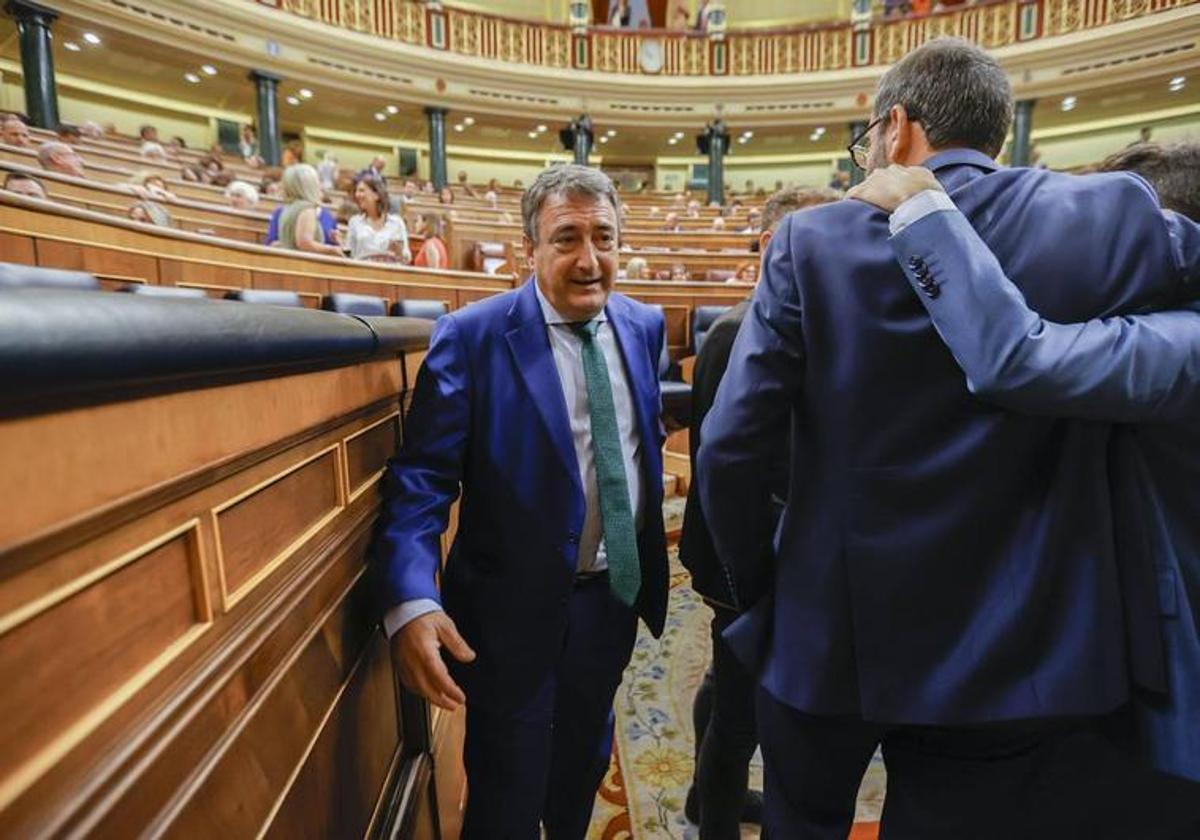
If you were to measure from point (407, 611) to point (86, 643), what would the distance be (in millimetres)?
437

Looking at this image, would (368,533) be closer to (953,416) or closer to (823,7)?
(953,416)

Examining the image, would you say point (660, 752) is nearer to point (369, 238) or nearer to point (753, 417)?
point (753, 417)

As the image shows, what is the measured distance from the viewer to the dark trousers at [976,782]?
2.44 ft

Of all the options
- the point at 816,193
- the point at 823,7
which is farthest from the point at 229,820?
the point at 823,7

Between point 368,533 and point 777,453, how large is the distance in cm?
63


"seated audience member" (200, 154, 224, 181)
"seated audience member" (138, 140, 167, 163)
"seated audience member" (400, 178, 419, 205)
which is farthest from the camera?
"seated audience member" (400, 178, 419, 205)

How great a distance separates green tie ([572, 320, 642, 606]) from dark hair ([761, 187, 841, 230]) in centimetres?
64

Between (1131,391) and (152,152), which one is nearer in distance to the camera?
(1131,391)

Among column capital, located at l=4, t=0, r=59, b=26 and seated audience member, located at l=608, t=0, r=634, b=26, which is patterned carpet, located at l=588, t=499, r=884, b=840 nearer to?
column capital, located at l=4, t=0, r=59, b=26

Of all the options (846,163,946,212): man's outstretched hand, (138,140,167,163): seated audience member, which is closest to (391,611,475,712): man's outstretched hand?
(846,163,946,212): man's outstretched hand

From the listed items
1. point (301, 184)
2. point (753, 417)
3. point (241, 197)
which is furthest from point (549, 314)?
point (241, 197)

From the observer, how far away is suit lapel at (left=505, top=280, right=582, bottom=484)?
0.94m

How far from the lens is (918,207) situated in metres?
0.62

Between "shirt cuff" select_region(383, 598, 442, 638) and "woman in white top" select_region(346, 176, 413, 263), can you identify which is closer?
"shirt cuff" select_region(383, 598, 442, 638)
